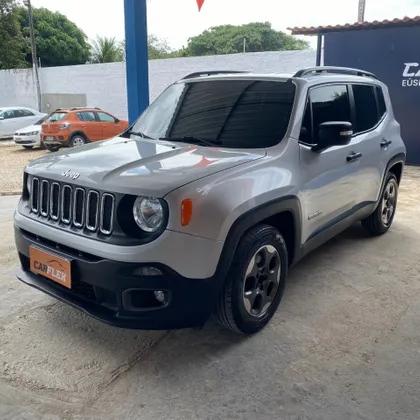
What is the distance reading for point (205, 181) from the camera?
102 inches

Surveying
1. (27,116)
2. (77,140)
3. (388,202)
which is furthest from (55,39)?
(388,202)

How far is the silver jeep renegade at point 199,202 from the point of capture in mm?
2500

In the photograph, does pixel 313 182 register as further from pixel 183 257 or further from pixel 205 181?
pixel 183 257

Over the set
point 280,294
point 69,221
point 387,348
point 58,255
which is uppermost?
point 69,221

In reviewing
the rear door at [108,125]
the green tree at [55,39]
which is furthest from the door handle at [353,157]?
the green tree at [55,39]

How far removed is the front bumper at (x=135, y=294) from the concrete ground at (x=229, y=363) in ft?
1.17

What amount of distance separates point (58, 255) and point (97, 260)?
0.34 metres

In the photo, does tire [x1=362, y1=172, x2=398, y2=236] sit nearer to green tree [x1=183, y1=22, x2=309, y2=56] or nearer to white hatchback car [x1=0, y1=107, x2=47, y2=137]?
white hatchback car [x1=0, y1=107, x2=47, y2=137]

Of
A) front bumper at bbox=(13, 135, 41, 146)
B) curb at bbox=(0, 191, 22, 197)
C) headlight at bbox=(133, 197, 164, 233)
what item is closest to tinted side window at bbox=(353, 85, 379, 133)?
headlight at bbox=(133, 197, 164, 233)

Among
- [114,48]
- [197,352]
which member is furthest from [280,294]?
[114,48]

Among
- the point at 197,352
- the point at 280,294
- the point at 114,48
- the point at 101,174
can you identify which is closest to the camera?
the point at 101,174

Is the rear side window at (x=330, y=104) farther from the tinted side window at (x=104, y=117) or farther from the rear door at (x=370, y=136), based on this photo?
the tinted side window at (x=104, y=117)

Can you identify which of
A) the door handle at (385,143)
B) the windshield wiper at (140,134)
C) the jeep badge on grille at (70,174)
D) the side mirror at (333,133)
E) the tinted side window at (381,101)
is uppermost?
the tinted side window at (381,101)

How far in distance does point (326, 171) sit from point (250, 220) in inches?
45.4
